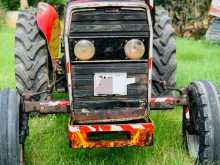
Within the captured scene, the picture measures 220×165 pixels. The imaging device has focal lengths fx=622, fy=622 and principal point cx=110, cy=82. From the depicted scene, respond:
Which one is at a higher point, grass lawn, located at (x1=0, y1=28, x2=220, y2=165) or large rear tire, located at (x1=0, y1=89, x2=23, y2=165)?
large rear tire, located at (x1=0, y1=89, x2=23, y2=165)

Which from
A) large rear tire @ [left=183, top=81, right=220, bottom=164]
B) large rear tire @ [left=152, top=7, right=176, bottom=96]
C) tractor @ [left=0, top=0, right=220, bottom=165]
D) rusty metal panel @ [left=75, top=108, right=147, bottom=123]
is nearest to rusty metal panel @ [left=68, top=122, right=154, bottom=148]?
tractor @ [left=0, top=0, right=220, bottom=165]

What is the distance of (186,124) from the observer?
6402mm

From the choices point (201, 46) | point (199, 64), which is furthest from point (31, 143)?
point (201, 46)

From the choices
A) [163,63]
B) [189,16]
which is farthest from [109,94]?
[189,16]

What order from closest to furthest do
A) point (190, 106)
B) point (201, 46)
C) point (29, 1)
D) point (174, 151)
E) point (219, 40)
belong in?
point (190, 106), point (174, 151), point (201, 46), point (219, 40), point (29, 1)

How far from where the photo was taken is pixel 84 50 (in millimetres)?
5676

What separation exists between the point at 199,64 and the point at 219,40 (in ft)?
20.6

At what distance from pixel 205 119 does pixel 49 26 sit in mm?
2455

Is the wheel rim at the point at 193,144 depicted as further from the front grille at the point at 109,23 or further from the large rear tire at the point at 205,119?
the front grille at the point at 109,23

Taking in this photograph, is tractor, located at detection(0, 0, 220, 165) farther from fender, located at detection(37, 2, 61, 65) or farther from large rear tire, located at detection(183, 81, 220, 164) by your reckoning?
fender, located at detection(37, 2, 61, 65)

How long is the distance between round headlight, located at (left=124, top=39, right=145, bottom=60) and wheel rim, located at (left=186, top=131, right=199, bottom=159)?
3.75 feet

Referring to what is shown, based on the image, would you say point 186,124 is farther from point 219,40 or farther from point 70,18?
point 219,40

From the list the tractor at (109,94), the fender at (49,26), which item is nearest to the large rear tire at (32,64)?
the fender at (49,26)

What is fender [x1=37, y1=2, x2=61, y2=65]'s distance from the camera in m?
7.12
